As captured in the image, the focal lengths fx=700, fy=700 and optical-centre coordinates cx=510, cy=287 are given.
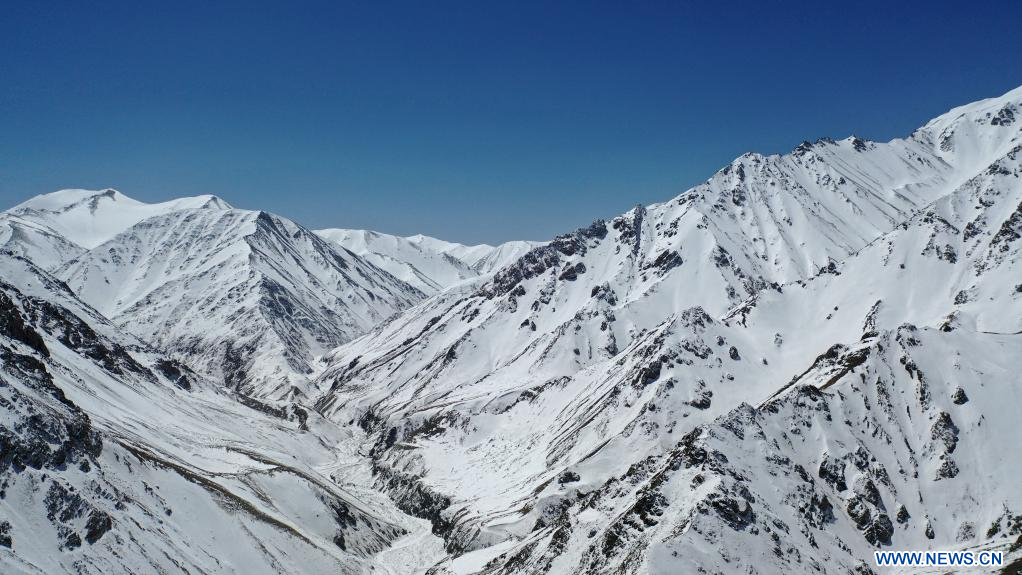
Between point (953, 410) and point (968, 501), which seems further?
point (953, 410)

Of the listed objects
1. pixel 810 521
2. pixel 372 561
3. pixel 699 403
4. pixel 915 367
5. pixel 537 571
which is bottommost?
pixel 372 561

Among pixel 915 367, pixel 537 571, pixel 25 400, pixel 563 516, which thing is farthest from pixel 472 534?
pixel 915 367

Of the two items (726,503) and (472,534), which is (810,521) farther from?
(472,534)

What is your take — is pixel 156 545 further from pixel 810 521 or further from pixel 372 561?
pixel 810 521

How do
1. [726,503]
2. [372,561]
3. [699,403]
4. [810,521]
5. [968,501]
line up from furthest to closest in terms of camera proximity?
[699,403] < [372,561] < [968,501] < [810,521] < [726,503]

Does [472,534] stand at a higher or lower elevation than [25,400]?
lower

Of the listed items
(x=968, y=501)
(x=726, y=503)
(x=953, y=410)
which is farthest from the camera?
(x=953, y=410)

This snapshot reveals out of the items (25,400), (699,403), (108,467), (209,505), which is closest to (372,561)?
(209,505)

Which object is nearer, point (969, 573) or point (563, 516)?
point (969, 573)

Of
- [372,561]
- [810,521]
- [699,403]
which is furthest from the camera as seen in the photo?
[699,403]
